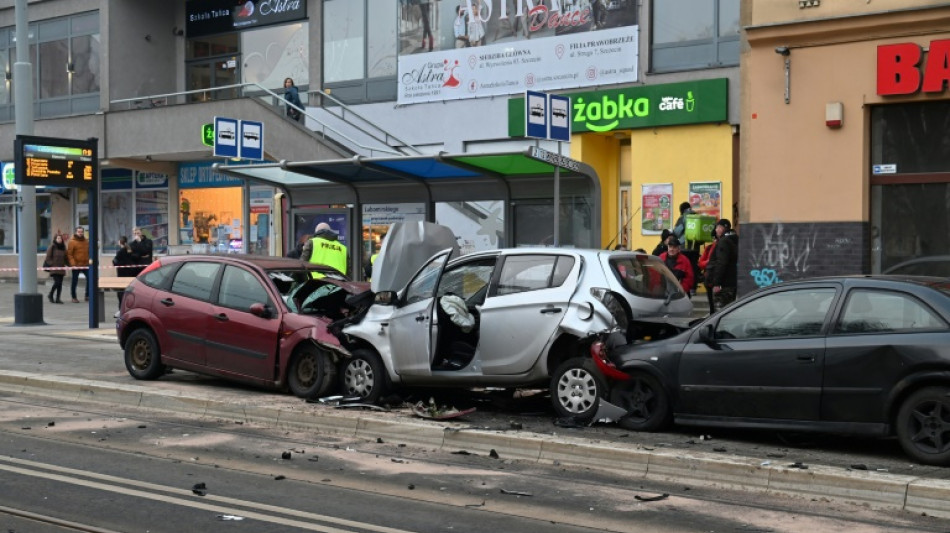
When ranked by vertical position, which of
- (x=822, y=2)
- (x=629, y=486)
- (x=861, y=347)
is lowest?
(x=629, y=486)

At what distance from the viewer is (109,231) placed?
3338cm

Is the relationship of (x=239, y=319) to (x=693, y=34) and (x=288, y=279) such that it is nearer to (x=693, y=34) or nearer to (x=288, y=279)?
(x=288, y=279)

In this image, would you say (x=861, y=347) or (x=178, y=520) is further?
(x=861, y=347)

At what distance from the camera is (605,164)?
912 inches

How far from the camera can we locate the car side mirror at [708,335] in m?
9.21

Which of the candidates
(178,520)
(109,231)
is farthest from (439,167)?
(109,231)

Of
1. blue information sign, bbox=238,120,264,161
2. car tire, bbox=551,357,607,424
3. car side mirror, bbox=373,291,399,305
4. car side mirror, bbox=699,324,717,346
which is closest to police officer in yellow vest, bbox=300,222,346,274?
car side mirror, bbox=373,291,399,305

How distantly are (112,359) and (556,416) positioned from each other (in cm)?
708

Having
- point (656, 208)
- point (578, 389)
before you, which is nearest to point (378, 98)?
point (656, 208)

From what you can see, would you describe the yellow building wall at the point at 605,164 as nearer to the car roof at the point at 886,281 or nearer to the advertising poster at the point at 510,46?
the advertising poster at the point at 510,46

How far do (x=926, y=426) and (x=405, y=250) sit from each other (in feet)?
18.4

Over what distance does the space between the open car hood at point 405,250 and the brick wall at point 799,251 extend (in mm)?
6005

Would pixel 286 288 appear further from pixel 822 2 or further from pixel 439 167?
pixel 822 2

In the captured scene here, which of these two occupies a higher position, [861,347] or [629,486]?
[861,347]
